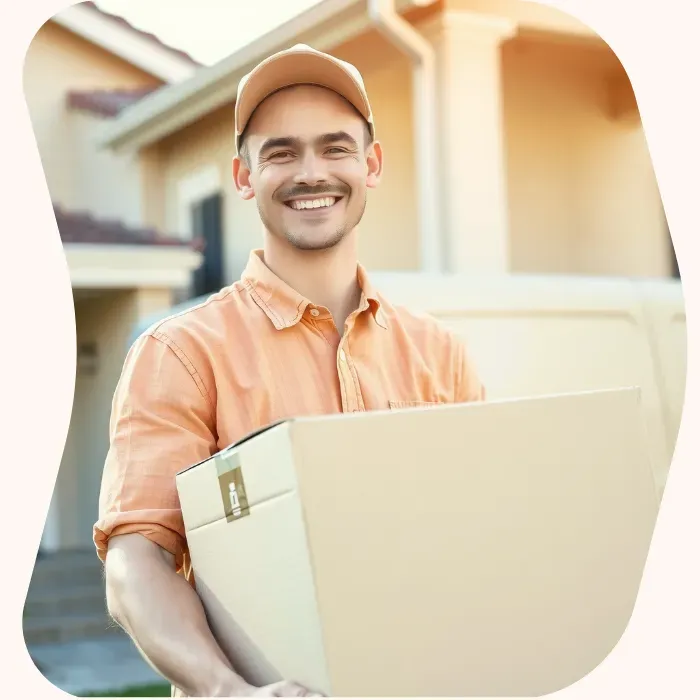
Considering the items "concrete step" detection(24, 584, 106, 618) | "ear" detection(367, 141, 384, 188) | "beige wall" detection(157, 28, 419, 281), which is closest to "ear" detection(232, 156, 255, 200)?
"ear" detection(367, 141, 384, 188)

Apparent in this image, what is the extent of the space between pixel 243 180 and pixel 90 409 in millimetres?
641

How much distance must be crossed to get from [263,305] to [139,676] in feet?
11.1

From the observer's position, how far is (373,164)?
5.77 ft

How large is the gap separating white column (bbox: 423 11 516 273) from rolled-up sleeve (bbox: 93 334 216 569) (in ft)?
6.66

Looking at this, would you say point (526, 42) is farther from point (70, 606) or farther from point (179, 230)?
point (70, 606)

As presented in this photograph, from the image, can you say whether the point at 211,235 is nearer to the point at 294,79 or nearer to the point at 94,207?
the point at 94,207

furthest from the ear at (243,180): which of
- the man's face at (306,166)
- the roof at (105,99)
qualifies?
the roof at (105,99)

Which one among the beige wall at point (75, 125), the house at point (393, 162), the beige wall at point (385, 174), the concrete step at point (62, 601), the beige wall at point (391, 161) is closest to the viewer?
the beige wall at point (75, 125)

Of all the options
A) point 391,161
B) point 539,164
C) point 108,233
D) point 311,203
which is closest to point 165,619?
point 311,203

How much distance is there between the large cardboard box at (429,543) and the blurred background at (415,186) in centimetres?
38

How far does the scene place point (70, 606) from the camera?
6.36 meters

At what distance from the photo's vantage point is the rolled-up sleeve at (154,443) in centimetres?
144

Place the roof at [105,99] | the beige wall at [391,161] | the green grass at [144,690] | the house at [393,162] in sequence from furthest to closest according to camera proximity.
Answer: the green grass at [144,690] < the beige wall at [391,161] < the roof at [105,99] < the house at [393,162]

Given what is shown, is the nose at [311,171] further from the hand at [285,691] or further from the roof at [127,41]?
the hand at [285,691]
